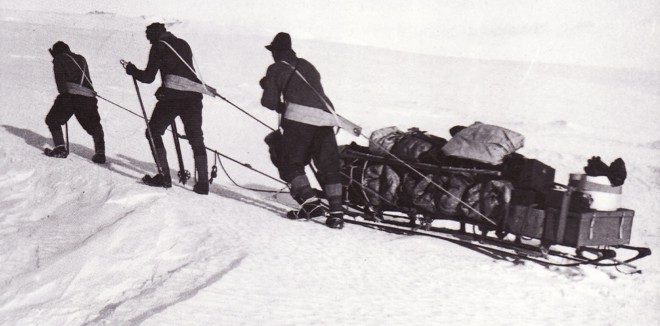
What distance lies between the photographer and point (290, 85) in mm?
6273

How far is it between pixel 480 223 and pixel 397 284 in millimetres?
1399

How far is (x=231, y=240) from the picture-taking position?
17.9ft

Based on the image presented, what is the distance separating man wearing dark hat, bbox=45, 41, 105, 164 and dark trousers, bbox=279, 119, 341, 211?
3480mm

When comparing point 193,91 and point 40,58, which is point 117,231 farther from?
point 40,58

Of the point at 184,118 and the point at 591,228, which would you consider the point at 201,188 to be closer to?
the point at 184,118

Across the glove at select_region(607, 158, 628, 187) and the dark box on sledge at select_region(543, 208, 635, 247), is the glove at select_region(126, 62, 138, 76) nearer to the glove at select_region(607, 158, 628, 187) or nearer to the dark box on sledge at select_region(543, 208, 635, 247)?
the dark box on sledge at select_region(543, 208, 635, 247)

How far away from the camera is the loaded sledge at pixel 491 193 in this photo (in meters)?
5.47

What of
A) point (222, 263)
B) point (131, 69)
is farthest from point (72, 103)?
point (222, 263)

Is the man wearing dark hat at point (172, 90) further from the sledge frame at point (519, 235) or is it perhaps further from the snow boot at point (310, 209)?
the sledge frame at point (519, 235)

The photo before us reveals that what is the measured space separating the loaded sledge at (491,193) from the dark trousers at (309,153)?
0.45m

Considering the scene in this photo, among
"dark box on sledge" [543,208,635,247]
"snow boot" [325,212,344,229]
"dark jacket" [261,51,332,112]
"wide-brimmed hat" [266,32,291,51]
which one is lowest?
"snow boot" [325,212,344,229]

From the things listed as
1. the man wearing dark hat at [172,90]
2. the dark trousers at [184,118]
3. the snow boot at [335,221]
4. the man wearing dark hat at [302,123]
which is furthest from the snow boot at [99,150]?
the snow boot at [335,221]

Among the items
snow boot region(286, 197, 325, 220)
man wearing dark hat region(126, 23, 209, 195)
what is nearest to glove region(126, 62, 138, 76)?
man wearing dark hat region(126, 23, 209, 195)

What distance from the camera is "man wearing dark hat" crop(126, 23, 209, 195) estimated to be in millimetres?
7047
